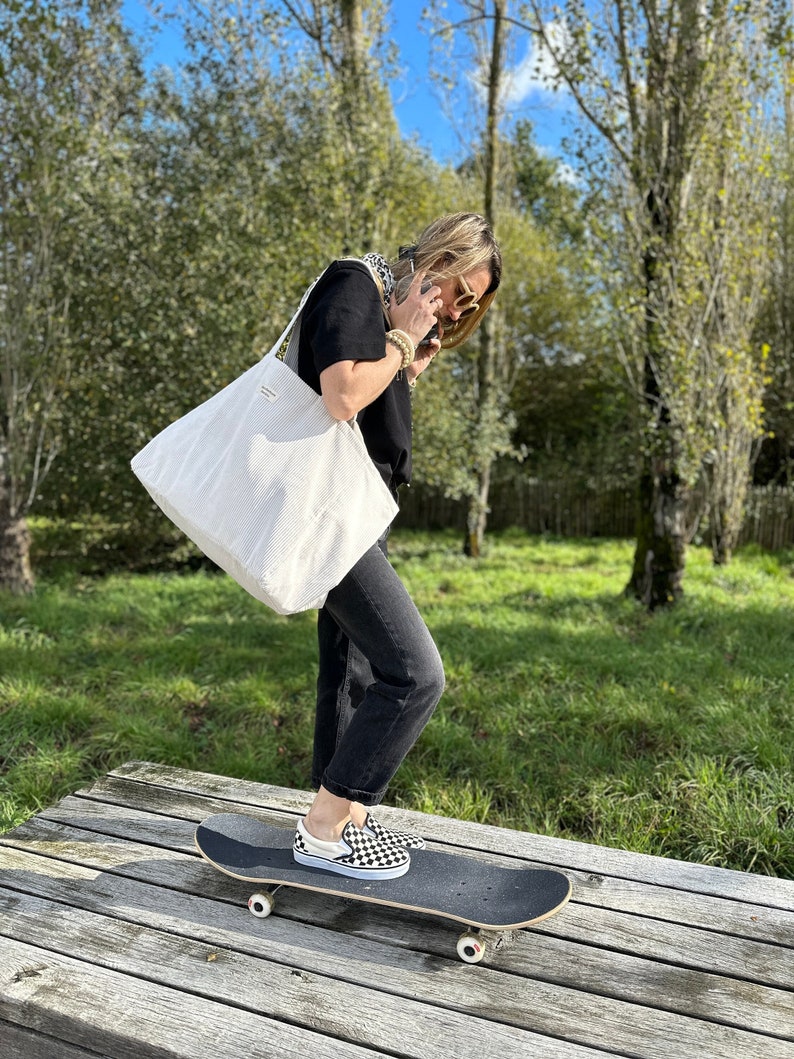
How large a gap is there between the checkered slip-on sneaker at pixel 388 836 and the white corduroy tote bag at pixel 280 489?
813mm

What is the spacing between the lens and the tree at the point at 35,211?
6.79 metres

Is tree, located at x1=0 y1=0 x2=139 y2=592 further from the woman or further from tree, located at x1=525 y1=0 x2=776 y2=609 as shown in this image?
the woman

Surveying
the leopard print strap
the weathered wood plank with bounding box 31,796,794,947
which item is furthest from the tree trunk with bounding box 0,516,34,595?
the leopard print strap

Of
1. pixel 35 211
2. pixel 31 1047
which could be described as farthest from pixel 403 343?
pixel 35 211

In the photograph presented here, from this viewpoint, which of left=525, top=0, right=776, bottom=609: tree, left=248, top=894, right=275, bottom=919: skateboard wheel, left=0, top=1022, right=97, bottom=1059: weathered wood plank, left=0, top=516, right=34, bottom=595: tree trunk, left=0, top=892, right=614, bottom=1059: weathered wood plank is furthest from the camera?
left=0, top=516, right=34, bottom=595: tree trunk

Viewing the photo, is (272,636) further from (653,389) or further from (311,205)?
(311,205)

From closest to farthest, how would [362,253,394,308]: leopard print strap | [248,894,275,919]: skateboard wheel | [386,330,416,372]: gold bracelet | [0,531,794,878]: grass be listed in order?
[386,330,416,372]: gold bracelet < [362,253,394,308]: leopard print strap < [248,894,275,919]: skateboard wheel < [0,531,794,878]: grass

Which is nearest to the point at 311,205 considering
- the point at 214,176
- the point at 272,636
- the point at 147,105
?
the point at 214,176

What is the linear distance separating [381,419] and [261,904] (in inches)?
53.2

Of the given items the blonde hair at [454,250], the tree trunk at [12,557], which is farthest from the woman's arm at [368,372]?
the tree trunk at [12,557]

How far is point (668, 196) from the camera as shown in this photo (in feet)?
21.7

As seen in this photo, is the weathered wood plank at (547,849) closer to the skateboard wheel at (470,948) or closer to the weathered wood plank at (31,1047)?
the skateboard wheel at (470,948)

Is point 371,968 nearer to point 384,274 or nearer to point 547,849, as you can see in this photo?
point 547,849

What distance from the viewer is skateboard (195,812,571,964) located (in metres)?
2.13
